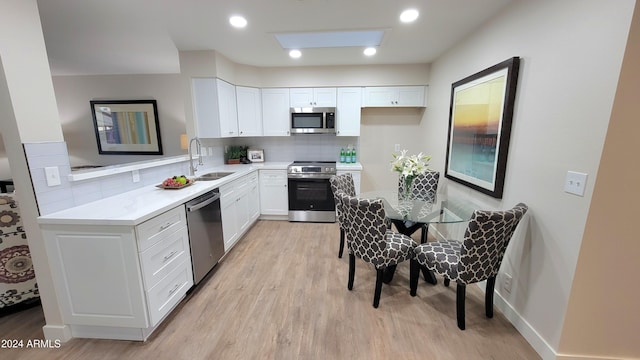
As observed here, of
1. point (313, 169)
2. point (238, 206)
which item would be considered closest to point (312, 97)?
point (313, 169)

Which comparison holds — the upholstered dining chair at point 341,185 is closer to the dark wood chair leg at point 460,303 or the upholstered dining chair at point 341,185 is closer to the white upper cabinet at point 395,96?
the dark wood chair leg at point 460,303

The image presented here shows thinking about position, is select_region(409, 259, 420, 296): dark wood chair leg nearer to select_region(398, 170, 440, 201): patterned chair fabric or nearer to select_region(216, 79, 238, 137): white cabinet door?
select_region(398, 170, 440, 201): patterned chair fabric

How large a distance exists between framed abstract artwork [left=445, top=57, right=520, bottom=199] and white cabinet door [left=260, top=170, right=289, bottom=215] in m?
2.39

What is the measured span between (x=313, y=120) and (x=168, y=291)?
9.80 ft

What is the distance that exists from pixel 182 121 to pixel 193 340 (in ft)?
13.3

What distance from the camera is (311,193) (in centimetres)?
384

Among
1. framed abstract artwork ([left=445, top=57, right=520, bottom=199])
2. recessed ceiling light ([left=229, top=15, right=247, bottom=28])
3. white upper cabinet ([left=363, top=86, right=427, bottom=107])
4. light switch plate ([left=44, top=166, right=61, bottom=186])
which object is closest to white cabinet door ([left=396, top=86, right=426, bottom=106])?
white upper cabinet ([left=363, top=86, right=427, bottom=107])

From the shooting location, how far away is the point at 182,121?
15.2 feet

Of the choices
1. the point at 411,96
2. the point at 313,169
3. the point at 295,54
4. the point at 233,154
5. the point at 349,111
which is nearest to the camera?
the point at 295,54

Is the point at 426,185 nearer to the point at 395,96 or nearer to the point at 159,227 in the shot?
the point at 395,96

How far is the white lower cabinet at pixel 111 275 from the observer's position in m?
1.57

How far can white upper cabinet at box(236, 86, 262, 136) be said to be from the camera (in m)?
3.80

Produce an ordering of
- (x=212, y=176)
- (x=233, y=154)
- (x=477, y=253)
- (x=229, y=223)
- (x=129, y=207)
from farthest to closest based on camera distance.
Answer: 1. (x=233, y=154)
2. (x=212, y=176)
3. (x=229, y=223)
4. (x=129, y=207)
5. (x=477, y=253)

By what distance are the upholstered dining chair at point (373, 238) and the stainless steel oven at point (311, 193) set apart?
5.53 ft
